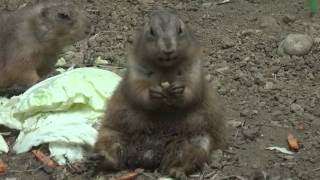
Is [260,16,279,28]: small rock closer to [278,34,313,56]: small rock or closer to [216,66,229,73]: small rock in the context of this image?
[278,34,313,56]: small rock

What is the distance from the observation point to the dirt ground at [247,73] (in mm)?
5012

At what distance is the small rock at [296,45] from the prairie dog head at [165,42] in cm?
195

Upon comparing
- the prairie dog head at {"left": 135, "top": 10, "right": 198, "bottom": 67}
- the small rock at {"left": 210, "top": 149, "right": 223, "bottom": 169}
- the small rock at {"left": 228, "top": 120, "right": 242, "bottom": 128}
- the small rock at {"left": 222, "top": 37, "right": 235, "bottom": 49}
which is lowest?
the small rock at {"left": 228, "top": 120, "right": 242, "bottom": 128}

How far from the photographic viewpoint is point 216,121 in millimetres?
5062

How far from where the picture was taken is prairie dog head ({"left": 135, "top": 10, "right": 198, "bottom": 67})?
185 inches

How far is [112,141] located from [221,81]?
1551 mm

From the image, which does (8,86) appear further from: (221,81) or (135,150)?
(135,150)

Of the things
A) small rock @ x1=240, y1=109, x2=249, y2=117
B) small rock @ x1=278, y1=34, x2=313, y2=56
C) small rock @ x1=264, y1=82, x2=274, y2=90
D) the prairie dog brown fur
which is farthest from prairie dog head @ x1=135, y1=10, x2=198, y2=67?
small rock @ x1=278, y1=34, x2=313, y2=56

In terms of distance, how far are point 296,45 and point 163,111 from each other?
7.05 feet

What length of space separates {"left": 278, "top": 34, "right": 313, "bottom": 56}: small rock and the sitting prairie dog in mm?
1719

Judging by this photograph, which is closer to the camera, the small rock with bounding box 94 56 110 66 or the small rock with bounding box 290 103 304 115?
the small rock with bounding box 290 103 304 115

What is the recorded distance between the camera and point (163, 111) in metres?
4.94

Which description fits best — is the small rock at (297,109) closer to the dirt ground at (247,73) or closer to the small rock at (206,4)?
the dirt ground at (247,73)

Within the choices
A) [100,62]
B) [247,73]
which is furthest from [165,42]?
[100,62]
